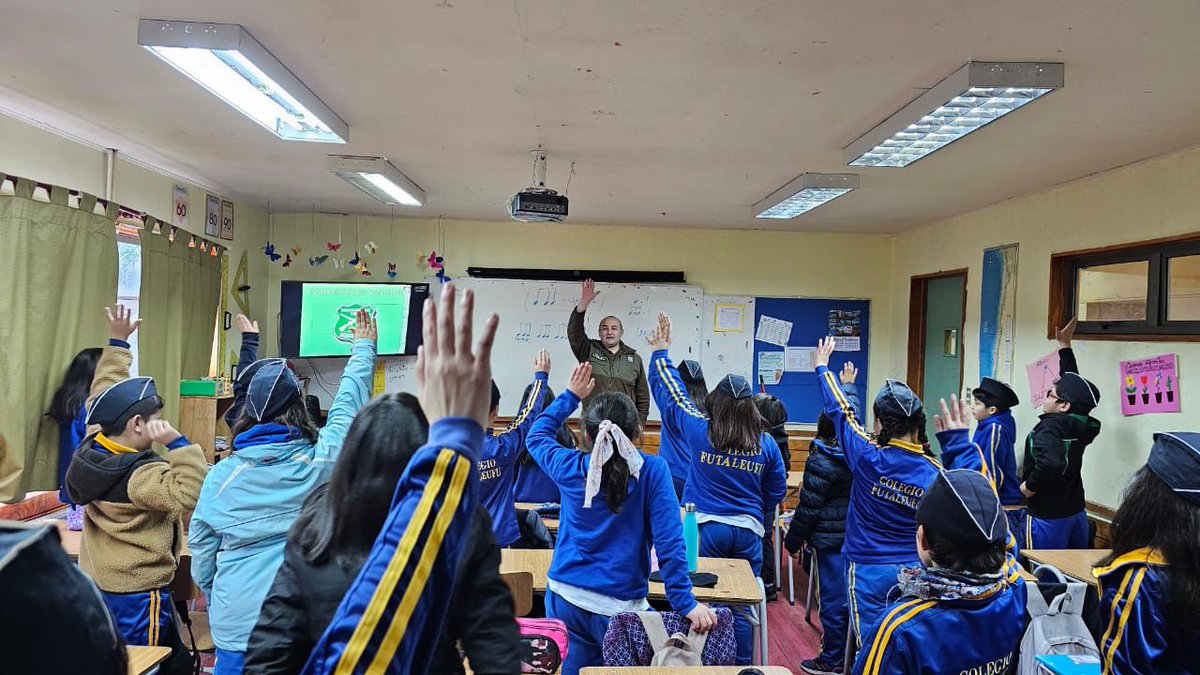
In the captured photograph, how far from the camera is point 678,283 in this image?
6.95 metres

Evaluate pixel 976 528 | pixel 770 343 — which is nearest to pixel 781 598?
pixel 770 343

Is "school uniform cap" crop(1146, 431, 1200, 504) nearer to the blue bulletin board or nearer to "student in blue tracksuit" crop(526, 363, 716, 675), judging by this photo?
"student in blue tracksuit" crop(526, 363, 716, 675)

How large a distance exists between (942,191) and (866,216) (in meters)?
1.11

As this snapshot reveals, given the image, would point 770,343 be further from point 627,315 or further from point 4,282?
point 4,282

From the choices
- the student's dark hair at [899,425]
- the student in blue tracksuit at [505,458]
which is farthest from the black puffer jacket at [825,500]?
the student in blue tracksuit at [505,458]

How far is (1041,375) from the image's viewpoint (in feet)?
15.1

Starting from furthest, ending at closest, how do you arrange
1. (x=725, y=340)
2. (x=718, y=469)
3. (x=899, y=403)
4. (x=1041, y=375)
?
(x=725, y=340)
(x=1041, y=375)
(x=718, y=469)
(x=899, y=403)

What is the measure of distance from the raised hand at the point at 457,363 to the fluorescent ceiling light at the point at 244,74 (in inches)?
81.9

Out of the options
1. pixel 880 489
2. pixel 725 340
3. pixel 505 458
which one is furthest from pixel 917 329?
pixel 505 458

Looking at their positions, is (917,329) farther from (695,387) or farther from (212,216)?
(212,216)

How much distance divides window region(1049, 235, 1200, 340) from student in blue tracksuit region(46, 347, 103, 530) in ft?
17.6

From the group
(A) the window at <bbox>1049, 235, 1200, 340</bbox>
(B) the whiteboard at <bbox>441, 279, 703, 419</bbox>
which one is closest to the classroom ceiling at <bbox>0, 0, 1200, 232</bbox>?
(A) the window at <bbox>1049, 235, 1200, 340</bbox>

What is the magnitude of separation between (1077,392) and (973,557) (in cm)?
287

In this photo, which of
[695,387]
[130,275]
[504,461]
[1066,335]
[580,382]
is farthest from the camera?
[695,387]
